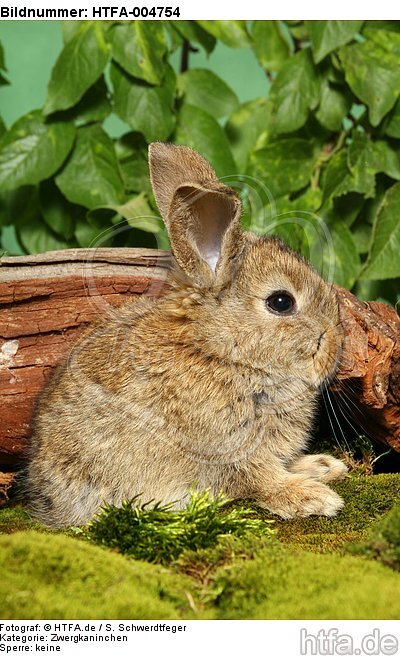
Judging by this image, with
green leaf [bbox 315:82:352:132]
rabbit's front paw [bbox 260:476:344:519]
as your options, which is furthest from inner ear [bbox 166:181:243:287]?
green leaf [bbox 315:82:352:132]

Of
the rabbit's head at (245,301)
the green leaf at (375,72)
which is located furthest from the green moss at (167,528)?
the green leaf at (375,72)

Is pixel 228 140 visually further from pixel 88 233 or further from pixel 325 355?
pixel 325 355

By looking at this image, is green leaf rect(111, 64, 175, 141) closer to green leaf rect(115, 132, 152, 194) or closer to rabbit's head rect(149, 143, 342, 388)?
green leaf rect(115, 132, 152, 194)

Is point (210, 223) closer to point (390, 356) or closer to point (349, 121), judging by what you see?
point (390, 356)

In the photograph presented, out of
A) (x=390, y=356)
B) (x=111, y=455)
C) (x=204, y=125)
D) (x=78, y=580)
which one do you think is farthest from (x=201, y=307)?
(x=204, y=125)
